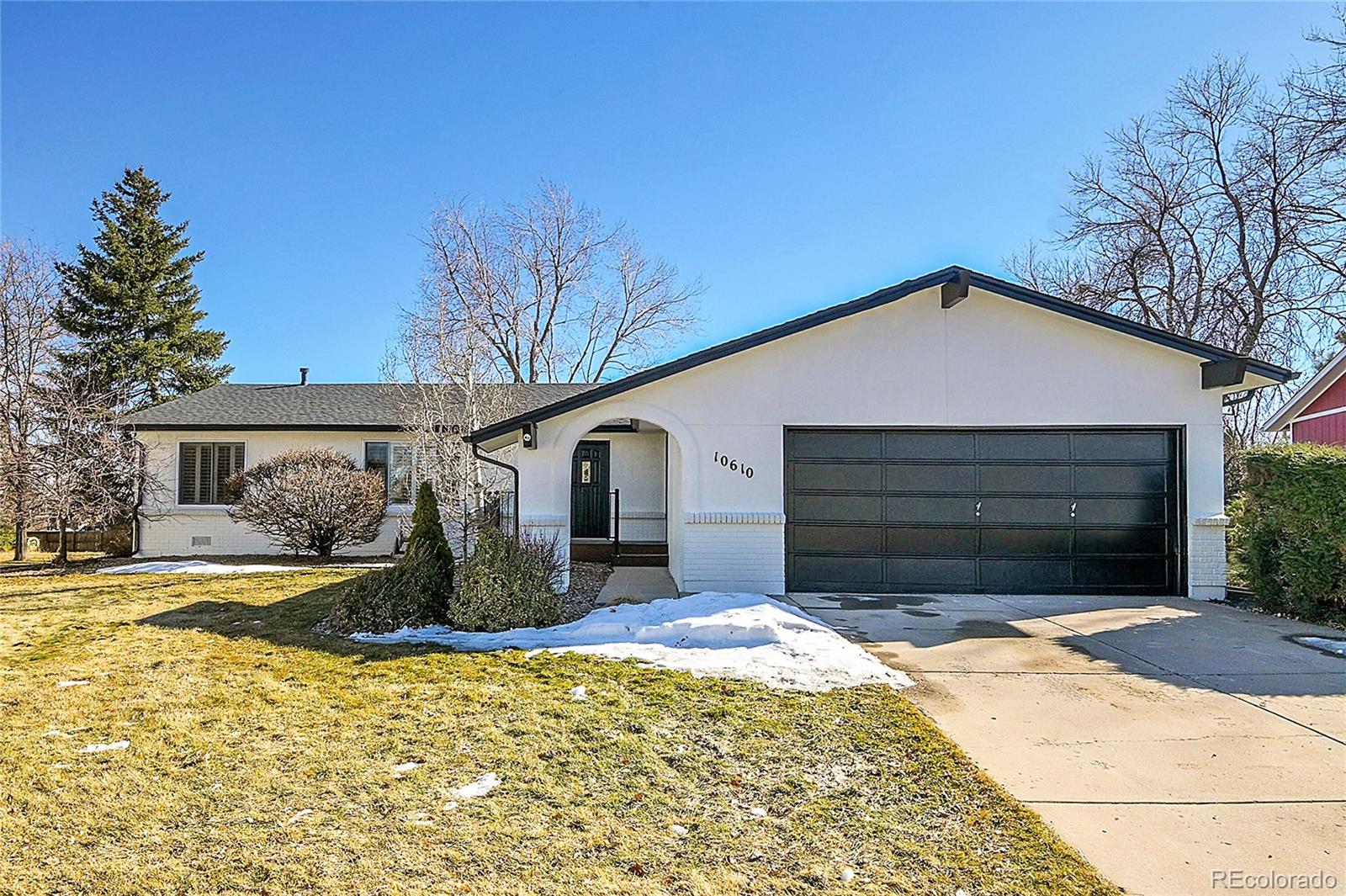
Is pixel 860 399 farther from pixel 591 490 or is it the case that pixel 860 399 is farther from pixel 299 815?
pixel 299 815

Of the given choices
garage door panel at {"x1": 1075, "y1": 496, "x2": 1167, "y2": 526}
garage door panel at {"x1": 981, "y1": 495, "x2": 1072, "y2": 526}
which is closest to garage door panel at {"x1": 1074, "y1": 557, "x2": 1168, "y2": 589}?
garage door panel at {"x1": 1075, "y1": 496, "x2": 1167, "y2": 526}

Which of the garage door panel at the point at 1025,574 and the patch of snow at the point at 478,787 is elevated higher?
the garage door panel at the point at 1025,574

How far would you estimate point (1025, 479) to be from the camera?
→ 1099cm

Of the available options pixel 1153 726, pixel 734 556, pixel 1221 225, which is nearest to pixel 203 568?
pixel 734 556

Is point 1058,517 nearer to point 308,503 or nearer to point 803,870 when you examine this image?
point 803,870

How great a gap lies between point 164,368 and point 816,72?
85.7ft

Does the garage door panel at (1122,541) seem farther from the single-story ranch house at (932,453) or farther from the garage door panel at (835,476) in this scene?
the garage door panel at (835,476)

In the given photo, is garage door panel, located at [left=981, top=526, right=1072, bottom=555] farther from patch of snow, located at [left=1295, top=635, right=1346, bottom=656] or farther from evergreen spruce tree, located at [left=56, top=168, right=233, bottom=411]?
evergreen spruce tree, located at [left=56, top=168, right=233, bottom=411]

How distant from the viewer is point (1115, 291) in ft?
78.3

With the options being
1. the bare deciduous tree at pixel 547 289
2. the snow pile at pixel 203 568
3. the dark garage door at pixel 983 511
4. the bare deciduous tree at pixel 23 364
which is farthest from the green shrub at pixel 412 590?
the bare deciduous tree at pixel 547 289

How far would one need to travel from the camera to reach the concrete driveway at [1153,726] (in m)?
3.53

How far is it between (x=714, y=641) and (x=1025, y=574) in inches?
224

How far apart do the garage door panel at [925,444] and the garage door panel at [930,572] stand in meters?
1.47

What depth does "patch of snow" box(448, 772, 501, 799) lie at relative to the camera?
4023 millimetres
